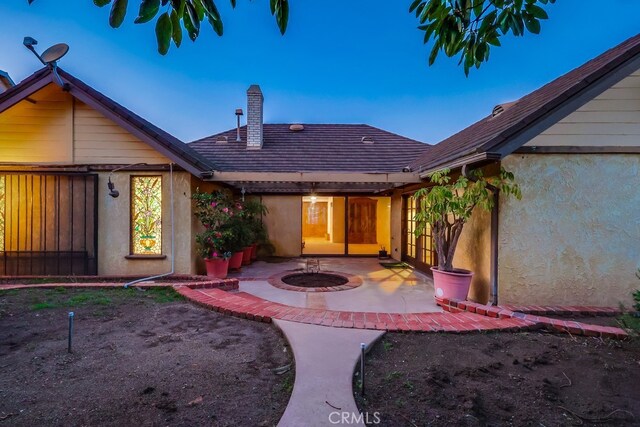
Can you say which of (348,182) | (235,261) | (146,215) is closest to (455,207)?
(348,182)

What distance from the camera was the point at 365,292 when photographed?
6.34 m

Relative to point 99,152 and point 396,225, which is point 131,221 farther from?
point 396,225

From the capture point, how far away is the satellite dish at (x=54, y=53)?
614 centimetres

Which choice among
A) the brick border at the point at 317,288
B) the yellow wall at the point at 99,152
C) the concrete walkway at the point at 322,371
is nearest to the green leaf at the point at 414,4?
the concrete walkway at the point at 322,371

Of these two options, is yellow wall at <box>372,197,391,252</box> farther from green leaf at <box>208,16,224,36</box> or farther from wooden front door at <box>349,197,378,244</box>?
green leaf at <box>208,16,224,36</box>

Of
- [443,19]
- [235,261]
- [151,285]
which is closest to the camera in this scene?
[443,19]

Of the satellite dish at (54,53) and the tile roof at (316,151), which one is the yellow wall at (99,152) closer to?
the satellite dish at (54,53)

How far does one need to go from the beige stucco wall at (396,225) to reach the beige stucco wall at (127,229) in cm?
686

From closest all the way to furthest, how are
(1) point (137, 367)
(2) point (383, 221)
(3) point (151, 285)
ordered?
(1) point (137, 367) → (3) point (151, 285) → (2) point (383, 221)

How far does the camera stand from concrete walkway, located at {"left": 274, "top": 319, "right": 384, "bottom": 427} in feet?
7.75

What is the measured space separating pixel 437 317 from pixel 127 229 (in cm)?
655

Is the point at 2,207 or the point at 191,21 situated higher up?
the point at 191,21

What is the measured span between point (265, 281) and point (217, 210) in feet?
6.48

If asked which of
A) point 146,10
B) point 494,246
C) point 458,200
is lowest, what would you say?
point 494,246
